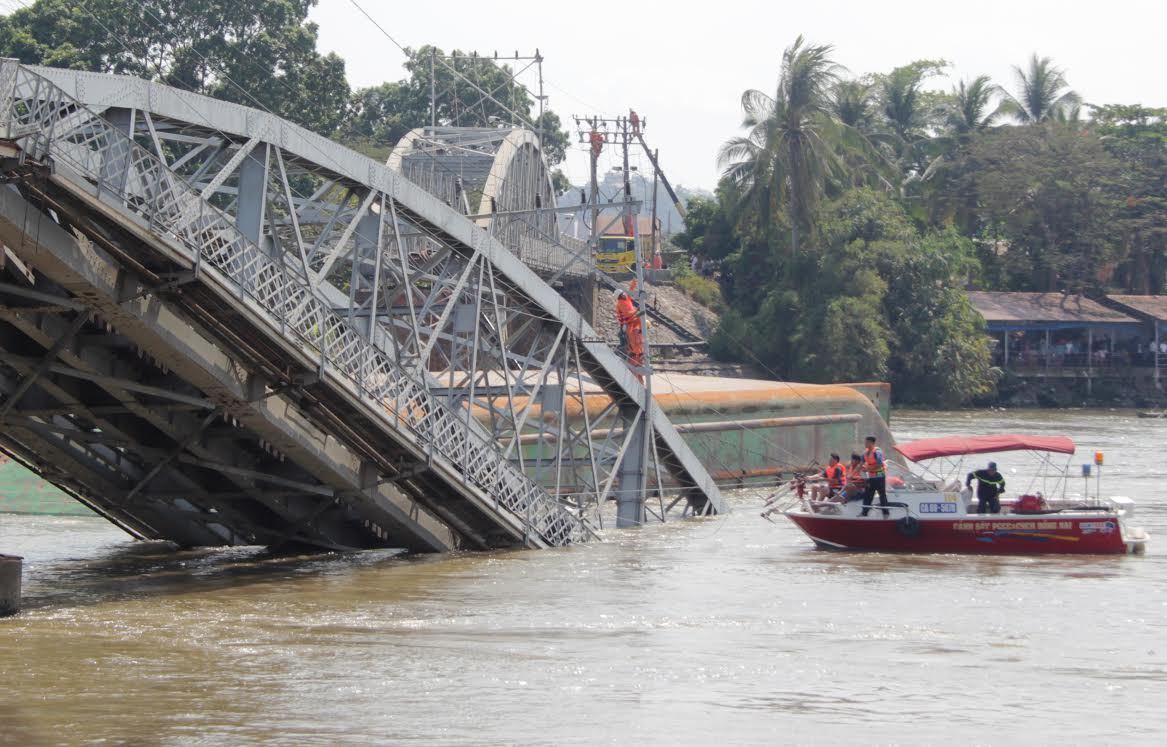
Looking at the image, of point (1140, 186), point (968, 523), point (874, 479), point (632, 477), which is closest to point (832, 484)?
point (874, 479)

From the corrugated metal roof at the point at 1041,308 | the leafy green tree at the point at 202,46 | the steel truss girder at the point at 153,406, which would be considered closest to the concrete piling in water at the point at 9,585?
the steel truss girder at the point at 153,406

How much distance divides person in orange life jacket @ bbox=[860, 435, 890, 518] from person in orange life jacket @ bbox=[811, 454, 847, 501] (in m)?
0.67

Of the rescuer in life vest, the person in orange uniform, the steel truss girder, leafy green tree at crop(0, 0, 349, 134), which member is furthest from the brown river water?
leafy green tree at crop(0, 0, 349, 134)

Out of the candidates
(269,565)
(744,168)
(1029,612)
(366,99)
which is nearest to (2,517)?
(269,565)

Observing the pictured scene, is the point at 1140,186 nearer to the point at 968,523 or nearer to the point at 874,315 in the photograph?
the point at 874,315

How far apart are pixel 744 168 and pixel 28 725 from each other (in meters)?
66.6

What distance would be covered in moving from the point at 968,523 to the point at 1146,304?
56.8 metres

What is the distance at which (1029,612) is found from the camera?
2058 centimetres

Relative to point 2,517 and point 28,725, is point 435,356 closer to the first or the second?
point 2,517

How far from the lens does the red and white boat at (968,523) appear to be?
26266mm

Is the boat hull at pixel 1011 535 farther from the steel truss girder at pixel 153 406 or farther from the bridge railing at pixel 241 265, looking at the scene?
the steel truss girder at pixel 153 406

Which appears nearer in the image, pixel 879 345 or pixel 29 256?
pixel 29 256

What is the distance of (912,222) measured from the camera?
78375 mm

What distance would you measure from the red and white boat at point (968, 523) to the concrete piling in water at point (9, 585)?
1322 centimetres
